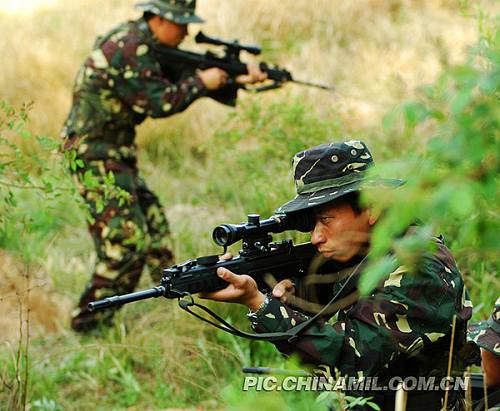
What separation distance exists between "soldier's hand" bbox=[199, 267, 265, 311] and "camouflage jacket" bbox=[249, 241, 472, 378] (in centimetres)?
5

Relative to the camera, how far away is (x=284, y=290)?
3.05 m

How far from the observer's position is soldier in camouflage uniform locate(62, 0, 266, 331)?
18.9ft

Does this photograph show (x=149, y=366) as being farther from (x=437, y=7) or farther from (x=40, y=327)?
(x=437, y=7)

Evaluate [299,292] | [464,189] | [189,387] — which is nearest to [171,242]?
[189,387]

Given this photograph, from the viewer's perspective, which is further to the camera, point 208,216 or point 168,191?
point 168,191

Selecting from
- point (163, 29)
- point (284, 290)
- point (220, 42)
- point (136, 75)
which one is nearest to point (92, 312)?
point (136, 75)

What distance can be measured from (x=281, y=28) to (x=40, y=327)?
5441mm

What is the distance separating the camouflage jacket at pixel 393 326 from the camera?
108 inches

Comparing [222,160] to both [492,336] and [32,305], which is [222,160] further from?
[492,336]

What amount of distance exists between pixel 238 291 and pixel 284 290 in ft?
0.75

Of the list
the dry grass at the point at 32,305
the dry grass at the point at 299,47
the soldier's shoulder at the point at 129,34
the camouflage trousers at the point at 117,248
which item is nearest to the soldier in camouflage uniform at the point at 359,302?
the camouflage trousers at the point at 117,248

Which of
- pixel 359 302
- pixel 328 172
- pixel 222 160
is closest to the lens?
pixel 359 302

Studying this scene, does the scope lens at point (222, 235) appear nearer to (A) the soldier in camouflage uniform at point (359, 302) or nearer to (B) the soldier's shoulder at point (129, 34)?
(A) the soldier in camouflage uniform at point (359, 302)

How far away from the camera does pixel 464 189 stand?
1294 millimetres
